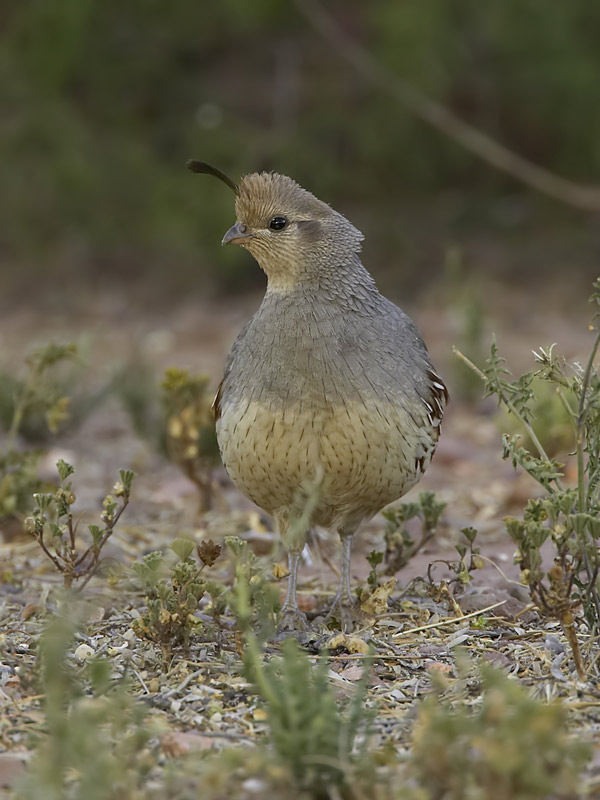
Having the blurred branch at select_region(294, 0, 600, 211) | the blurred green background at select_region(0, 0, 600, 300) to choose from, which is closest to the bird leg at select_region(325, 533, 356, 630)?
Answer: the blurred branch at select_region(294, 0, 600, 211)

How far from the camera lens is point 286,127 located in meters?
9.92

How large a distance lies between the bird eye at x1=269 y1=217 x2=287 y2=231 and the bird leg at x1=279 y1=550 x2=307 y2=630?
42.2 inches

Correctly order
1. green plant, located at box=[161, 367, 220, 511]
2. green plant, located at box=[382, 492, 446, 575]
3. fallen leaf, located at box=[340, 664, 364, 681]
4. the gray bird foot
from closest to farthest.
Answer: fallen leaf, located at box=[340, 664, 364, 681]
the gray bird foot
green plant, located at box=[382, 492, 446, 575]
green plant, located at box=[161, 367, 220, 511]

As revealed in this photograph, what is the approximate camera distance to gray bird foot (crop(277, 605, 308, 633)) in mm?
3699

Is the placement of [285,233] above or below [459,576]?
above

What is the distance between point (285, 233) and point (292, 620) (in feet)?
4.13

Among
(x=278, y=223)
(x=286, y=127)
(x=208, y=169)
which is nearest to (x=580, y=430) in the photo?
(x=278, y=223)

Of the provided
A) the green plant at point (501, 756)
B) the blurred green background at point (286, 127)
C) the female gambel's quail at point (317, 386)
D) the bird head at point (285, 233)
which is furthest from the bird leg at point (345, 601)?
the blurred green background at point (286, 127)

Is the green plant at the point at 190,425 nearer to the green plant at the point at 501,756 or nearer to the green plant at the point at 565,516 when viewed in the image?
the green plant at the point at 565,516

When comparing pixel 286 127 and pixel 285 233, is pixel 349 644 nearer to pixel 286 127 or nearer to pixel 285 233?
pixel 285 233

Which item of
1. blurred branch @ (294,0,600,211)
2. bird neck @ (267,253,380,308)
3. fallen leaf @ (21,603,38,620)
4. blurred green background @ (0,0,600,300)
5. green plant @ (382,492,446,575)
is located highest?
blurred green background @ (0,0,600,300)

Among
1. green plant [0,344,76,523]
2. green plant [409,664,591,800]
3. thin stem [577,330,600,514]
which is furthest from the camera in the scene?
green plant [0,344,76,523]

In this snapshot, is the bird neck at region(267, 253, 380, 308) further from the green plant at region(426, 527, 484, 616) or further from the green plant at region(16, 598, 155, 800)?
the green plant at region(16, 598, 155, 800)

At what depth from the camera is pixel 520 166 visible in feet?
25.8
